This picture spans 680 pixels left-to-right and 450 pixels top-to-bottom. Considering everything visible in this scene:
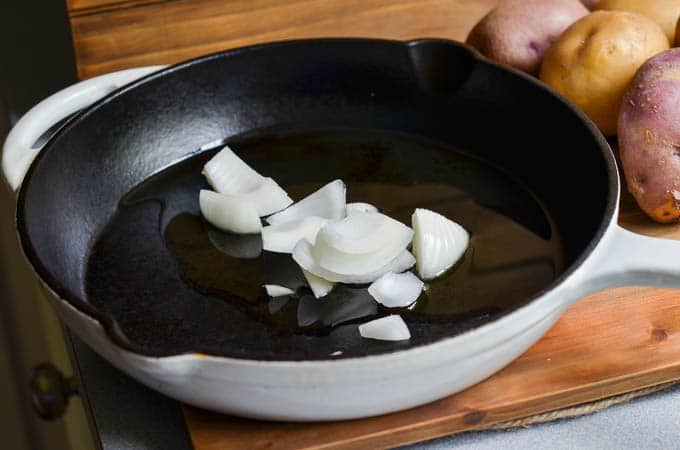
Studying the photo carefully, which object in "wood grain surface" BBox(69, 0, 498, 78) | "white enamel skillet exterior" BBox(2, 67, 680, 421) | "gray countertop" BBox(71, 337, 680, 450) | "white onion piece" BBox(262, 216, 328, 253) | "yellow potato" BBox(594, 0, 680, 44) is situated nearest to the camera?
"white enamel skillet exterior" BBox(2, 67, 680, 421)

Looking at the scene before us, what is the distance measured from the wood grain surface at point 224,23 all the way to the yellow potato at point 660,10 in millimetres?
317

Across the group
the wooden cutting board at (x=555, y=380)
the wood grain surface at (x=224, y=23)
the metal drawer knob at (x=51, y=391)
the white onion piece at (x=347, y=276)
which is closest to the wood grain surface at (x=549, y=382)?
the wooden cutting board at (x=555, y=380)

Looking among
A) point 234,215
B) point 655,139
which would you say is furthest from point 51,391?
→ point 655,139

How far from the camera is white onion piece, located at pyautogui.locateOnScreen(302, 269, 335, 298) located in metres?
0.68

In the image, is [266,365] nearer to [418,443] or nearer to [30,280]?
[418,443]

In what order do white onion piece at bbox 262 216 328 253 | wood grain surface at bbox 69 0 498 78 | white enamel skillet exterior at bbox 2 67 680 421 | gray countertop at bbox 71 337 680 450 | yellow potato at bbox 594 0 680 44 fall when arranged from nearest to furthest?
white enamel skillet exterior at bbox 2 67 680 421, gray countertop at bbox 71 337 680 450, white onion piece at bbox 262 216 328 253, yellow potato at bbox 594 0 680 44, wood grain surface at bbox 69 0 498 78

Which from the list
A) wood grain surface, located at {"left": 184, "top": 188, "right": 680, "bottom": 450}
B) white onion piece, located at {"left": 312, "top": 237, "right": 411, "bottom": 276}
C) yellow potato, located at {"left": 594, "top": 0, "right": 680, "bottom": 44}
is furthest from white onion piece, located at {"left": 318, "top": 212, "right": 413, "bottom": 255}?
yellow potato, located at {"left": 594, "top": 0, "right": 680, "bottom": 44}

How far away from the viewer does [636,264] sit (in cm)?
57

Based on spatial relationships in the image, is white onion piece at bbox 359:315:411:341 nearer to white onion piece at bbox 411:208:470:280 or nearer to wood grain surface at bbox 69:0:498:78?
white onion piece at bbox 411:208:470:280

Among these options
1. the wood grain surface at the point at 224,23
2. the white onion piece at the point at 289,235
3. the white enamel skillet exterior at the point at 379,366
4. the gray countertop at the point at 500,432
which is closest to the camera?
the white enamel skillet exterior at the point at 379,366

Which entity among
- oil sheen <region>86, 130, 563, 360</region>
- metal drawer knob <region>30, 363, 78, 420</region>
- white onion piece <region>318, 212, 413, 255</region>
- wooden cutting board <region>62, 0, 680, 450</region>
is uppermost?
white onion piece <region>318, 212, 413, 255</region>

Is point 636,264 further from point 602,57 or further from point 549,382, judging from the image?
point 602,57

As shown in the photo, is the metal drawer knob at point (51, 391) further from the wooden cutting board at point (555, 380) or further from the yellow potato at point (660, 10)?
the yellow potato at point (660, 10)

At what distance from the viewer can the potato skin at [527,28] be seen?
918 millimetres
